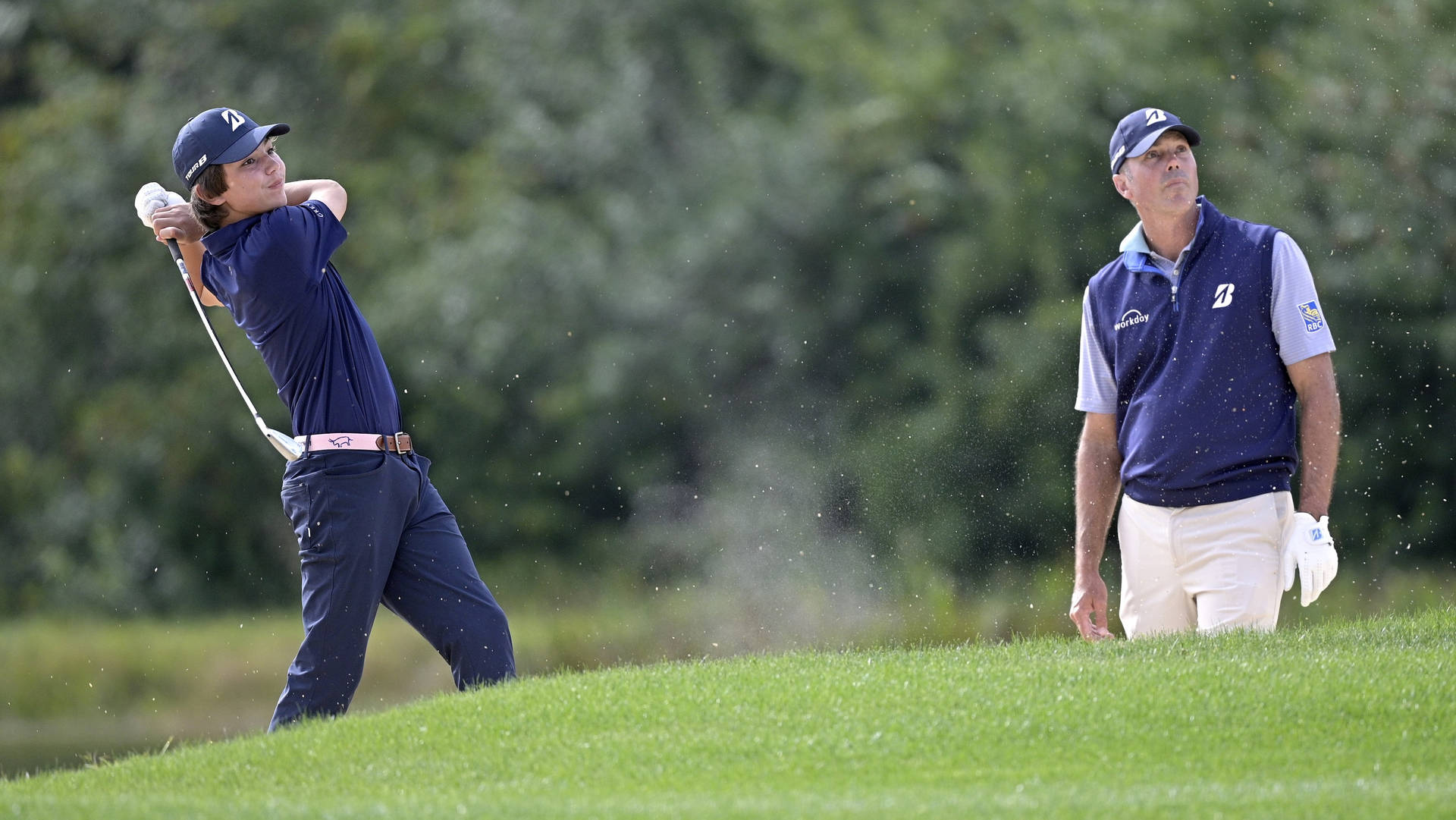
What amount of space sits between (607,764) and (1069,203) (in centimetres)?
1506

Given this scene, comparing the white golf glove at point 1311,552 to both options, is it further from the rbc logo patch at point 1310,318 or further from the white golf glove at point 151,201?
the white golf glove at point 151,201

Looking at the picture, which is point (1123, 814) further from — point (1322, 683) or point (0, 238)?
point (0, 238)

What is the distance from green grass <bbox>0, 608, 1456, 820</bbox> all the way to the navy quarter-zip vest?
0.67 meters

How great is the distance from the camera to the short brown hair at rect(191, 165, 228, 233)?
20.6 ft

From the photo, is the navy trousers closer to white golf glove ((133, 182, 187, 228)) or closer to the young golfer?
the young golfer

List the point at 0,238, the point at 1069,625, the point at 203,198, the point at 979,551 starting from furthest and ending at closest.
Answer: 1. the point at 0,238
2. the point at 979,551
3. the point at 1069,625
4. the point at 203,198

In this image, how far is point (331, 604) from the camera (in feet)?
20.2

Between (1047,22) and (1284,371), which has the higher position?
(1047,22)

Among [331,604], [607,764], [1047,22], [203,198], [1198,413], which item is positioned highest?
[1047,22]

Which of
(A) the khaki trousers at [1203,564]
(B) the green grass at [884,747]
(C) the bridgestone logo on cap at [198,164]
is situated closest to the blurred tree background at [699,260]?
(A) the khaki trousers at [1203,564]

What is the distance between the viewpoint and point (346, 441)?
6227mm

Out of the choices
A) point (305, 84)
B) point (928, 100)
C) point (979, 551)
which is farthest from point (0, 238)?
point (979, 551)

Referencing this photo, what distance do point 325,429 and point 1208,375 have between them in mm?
3391

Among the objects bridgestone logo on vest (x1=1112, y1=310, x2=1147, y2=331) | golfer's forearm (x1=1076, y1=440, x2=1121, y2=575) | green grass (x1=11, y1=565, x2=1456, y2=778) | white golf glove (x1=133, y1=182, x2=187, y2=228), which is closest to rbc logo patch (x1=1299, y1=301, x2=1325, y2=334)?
bridgestone logo on vest (x1=1112, y1=310, x2=1147, y2=331)
